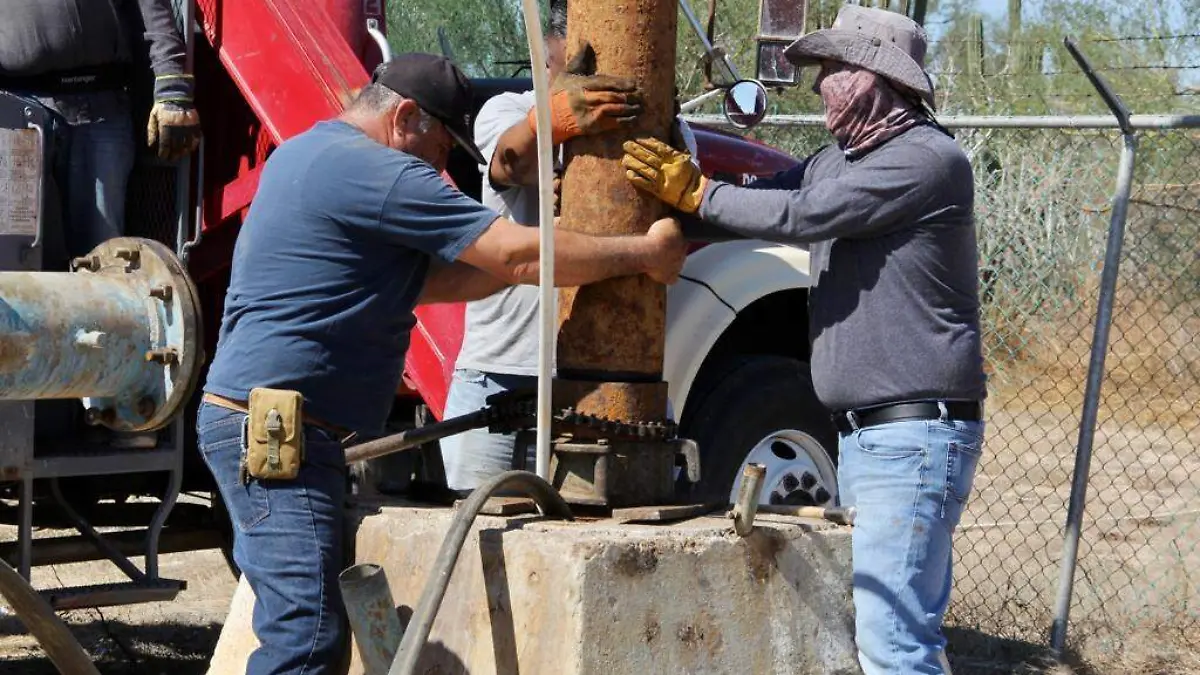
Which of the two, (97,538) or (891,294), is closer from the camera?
(891,294)

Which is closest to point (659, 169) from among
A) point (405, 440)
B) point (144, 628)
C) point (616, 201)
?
point (616, 201)

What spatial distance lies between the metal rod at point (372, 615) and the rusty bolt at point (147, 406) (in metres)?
0.92

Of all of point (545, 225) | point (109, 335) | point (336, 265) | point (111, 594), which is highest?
point (545, 225)

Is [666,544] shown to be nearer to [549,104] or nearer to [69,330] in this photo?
[549,104]

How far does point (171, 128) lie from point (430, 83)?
145 cm

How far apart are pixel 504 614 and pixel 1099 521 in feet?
22.0

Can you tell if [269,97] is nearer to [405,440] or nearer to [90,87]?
[90,87]

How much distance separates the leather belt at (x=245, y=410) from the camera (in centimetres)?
350

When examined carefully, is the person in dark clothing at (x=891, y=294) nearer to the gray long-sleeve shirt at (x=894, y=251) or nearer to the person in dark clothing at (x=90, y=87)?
the gray long-sleeve shirt at (x=894, y=251)

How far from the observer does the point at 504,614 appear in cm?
339

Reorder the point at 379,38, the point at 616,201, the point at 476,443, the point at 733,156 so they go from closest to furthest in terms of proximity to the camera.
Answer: the point at 616,201 → the point at 476,443 → the point at 379,38 → the point at 733,156

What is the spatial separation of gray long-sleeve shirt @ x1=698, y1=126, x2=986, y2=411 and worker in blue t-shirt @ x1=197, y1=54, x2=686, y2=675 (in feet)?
1.02

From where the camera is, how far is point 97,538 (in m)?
4.81

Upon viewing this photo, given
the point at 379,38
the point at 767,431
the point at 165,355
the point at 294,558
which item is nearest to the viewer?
the point at 294,558
